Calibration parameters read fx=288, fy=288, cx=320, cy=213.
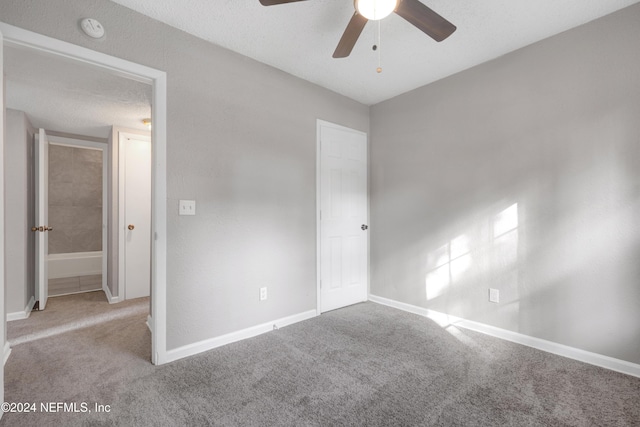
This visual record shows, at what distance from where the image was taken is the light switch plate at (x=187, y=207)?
2.25m

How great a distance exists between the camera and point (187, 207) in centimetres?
227

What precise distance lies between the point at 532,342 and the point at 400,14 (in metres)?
2.68

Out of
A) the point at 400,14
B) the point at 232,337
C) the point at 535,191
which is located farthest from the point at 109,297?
the point at 535,191

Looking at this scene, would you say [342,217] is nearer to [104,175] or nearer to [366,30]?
→ [366,30]

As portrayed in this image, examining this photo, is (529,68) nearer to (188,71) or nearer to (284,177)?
(284,177)

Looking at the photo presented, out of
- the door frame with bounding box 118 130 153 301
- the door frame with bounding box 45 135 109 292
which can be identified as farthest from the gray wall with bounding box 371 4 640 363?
the door frame with bounding box 45 135 109 292

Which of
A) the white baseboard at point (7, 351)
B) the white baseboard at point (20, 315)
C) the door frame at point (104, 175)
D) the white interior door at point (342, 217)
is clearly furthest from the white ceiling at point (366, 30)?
the white baseboard at point (20, 315)

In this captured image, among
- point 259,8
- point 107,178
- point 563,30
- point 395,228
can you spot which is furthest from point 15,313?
point 563,30

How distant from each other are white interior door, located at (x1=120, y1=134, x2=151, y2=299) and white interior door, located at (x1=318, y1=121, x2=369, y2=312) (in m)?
2.54

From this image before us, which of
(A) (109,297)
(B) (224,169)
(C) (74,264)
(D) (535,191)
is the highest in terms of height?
(B) (224,169)

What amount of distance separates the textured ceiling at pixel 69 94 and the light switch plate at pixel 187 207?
3.41 ft

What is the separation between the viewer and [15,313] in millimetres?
3072

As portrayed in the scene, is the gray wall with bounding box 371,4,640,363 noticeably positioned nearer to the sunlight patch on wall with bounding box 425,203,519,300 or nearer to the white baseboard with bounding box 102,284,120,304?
the sunlight patch on wall with bounding box 425,203,519,300

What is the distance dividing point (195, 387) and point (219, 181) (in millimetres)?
1518
